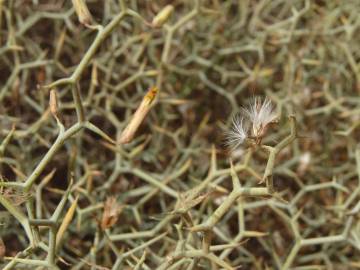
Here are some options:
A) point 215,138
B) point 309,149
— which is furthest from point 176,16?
point 309,149

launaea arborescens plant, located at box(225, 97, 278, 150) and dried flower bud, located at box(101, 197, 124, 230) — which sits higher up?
launaea arborescens plant, located at box(225, 97, 278, 150)

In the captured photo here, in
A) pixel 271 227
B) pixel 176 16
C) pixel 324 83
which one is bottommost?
pixel 271 227

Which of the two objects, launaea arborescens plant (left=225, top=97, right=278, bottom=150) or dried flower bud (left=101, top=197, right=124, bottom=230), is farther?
dried flower bud (left=101, top=197, right=124, bottom=230)

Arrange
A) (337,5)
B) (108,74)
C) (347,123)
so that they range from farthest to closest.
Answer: (337,5) < (347,123) < (108,74)

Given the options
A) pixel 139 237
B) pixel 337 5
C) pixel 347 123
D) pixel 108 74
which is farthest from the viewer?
pixel 337 5

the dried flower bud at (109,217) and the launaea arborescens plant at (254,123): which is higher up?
the launaea arborescens plant at (254,123)

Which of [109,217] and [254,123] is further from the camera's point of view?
[109,217]

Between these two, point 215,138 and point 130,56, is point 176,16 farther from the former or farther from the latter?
point 215,138

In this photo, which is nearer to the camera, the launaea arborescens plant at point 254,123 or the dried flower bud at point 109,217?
the launaea arborescens plant at point 254,123

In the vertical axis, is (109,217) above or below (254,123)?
below

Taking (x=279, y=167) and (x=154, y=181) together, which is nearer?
(x=154, y=181)

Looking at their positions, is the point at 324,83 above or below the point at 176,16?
below
